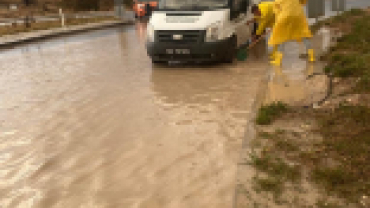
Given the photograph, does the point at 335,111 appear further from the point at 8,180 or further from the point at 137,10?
the point at 137,10

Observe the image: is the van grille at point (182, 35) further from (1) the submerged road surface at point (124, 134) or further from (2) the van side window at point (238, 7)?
(2) the van side window at point (238, 7)

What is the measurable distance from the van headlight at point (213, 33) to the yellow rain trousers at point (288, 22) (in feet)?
4.26

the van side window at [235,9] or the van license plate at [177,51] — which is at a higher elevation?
the van side window at [235,9]

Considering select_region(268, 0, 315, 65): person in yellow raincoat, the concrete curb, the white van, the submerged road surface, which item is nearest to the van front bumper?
the white van

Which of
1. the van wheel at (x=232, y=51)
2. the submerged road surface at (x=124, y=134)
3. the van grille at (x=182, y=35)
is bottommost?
the submerged road surface at (x=124, y=134)

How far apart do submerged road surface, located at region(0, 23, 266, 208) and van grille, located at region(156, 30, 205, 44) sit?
2.32ft

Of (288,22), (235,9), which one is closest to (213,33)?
(235,9)

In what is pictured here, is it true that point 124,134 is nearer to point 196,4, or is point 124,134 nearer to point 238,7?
point 196,4

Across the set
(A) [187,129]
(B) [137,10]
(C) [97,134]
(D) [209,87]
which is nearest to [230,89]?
(D) [209,87]

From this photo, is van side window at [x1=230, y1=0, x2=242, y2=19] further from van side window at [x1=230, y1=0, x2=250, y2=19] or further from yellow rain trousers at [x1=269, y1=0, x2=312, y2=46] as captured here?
yellow rain trousers at [x1=269, y1=0, x2=312, y2=46]

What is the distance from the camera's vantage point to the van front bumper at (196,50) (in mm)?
9531

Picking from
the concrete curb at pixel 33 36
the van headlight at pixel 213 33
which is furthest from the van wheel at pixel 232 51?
the concrete curb at pixel 33 36

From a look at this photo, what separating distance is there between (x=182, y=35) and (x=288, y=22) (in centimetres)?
230

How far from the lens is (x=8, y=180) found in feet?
14.7
